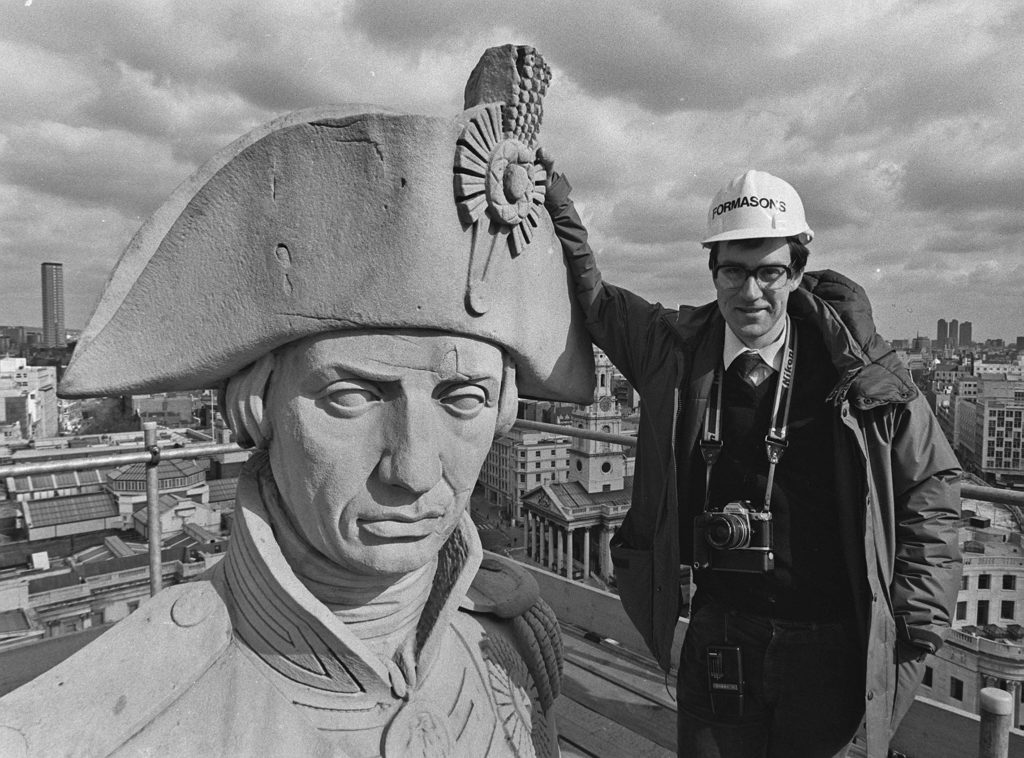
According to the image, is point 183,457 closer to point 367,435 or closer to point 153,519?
point 153,519

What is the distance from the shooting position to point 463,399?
2229mm

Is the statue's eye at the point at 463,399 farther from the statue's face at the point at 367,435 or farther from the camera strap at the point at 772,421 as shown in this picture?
the camera strap at the point at 772,421

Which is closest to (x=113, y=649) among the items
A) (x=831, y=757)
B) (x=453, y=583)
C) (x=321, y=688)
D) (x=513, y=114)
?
(x=321, y=688)

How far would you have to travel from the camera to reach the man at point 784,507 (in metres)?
2.16

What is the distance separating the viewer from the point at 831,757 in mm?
2336

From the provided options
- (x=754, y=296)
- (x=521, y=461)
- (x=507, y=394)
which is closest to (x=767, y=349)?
(x=754, y=296)

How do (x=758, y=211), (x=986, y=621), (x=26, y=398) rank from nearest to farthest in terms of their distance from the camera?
(x=758, y=211), (x=986, y=621), (x=26, y=398)

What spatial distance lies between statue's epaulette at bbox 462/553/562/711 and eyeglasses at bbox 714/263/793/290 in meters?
1.55

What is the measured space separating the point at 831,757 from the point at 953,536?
87 centimetres

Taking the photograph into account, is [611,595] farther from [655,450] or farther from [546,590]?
[655,450]

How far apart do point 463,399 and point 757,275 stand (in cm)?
106

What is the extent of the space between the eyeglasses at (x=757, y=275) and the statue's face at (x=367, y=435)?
88cm

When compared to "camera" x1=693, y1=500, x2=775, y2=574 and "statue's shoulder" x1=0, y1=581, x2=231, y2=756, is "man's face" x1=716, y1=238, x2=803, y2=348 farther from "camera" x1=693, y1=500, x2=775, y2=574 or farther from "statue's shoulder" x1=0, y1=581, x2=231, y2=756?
"statue's shoulder" x1=0, y1=581, x2=231, y2=756

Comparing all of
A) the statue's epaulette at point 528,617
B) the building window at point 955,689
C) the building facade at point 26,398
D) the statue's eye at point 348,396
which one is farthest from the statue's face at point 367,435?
the building facade at point 26,398
